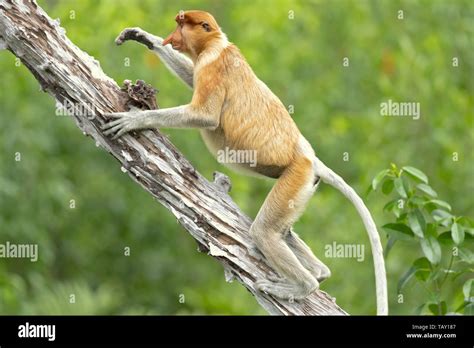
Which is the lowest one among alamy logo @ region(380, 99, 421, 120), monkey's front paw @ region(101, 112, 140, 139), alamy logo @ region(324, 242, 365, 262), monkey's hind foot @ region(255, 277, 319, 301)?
monkey's hind foot @ region(255, 277, 319, 301)

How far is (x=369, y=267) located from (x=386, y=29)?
2484 millimetres

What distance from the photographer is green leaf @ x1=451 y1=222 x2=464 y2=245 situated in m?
4.38

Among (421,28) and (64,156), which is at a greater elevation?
(421,28)

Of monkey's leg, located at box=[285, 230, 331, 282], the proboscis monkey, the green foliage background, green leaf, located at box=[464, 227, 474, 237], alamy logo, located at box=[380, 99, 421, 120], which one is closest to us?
the proboscis monkey

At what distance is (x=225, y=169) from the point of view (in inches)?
308

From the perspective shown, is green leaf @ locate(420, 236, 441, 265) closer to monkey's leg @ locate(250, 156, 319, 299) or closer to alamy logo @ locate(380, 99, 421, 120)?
monkey's leg @ locate(250, 156, 319, 299)

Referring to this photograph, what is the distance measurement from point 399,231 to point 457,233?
12.1 inches

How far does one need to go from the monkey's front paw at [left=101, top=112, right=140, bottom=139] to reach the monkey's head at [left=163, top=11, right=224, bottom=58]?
603 millimetres

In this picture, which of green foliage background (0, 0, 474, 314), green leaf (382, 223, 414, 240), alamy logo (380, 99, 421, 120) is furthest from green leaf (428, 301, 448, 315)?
alamy logo (380, 99, 421, 120)

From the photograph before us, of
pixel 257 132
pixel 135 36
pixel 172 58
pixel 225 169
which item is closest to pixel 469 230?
pixel 257 132

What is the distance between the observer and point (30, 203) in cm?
721

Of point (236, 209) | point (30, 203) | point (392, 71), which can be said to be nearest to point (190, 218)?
point (236, 209)

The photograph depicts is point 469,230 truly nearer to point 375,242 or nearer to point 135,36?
point 375,242

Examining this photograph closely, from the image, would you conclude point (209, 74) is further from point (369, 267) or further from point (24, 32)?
point (369, 267)
